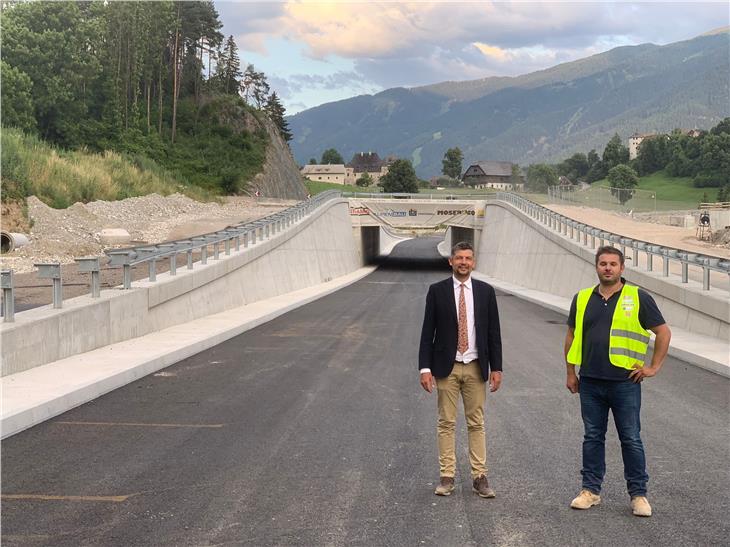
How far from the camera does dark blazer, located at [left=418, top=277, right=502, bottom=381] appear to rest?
6438mm

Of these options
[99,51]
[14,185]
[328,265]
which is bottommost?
[328,265]

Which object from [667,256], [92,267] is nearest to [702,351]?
[667,256]

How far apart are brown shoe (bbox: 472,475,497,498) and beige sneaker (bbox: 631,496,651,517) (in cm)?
105

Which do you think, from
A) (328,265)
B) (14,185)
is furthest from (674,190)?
(14,185)

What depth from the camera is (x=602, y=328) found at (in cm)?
608

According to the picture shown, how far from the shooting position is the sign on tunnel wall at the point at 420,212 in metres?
62.9

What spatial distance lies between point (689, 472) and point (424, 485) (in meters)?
2.39

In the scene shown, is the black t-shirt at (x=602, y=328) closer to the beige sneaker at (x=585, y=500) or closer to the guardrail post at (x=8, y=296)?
the beige sneaker at (x=585, y=500)

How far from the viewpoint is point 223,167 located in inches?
2995

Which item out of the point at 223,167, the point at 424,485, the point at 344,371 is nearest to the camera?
the point at 424,485

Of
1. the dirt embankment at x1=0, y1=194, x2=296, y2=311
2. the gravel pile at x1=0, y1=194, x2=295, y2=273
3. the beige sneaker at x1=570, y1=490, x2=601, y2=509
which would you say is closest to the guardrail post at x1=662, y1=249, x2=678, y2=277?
the dirt embankment at x1=0, y1=194, x2=296, y2=311

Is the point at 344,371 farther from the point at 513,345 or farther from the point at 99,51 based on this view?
the point at 99,51

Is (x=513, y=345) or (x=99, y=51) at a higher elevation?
(x=99, y=51)

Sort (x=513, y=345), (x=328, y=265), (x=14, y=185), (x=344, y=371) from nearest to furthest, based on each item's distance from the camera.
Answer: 1. (x=344, y=371)
2. (x=513, y=345)
3. (x=14, y=185)
4. (x=328, y=265)
